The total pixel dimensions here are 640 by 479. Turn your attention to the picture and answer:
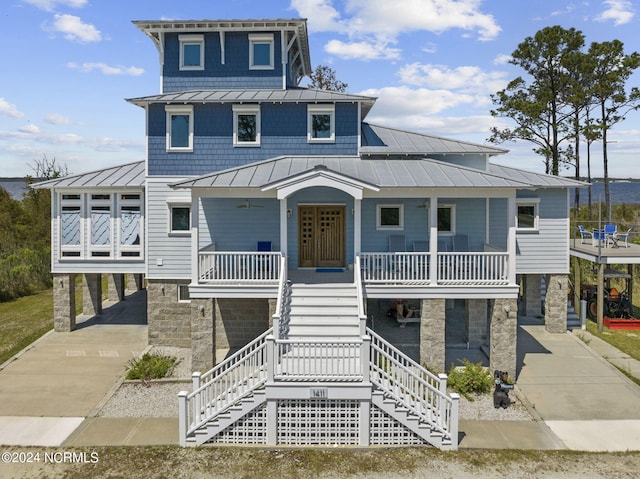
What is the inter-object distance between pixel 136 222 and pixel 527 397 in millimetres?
14223

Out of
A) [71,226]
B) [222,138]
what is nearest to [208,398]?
[222,138]

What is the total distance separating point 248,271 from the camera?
1370 cm

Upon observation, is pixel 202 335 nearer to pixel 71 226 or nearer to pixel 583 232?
pixel 71 226

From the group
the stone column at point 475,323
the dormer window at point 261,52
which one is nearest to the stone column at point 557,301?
the stone column at point 475,323

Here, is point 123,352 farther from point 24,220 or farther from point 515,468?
point 24,220

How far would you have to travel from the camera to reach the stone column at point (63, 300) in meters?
17.8

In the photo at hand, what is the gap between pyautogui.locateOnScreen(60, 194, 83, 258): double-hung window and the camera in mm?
17484

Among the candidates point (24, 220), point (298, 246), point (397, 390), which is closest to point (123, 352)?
point (298, 246)

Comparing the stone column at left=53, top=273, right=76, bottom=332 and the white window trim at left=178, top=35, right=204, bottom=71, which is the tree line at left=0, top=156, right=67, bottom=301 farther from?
the white window trim at left=178, top=35, right=204, bottom=71

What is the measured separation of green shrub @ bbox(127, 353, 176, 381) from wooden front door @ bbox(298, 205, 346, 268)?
539 centimetres

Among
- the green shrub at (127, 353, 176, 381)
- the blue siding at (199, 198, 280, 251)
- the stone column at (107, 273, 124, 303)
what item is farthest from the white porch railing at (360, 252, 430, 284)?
the stone column at (107, 273, 124, 303)

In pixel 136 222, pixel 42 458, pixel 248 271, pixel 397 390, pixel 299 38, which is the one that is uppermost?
pixel 299 38

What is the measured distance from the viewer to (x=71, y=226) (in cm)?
1762

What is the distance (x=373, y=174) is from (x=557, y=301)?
9.61m
